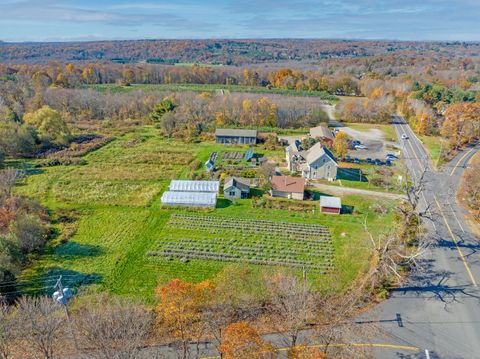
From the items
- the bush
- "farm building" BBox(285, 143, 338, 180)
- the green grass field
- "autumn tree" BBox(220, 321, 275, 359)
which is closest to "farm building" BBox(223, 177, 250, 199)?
"farm building" BBox(285, 143, 338, 180)

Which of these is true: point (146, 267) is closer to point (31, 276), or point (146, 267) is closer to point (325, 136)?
point (31, 276)

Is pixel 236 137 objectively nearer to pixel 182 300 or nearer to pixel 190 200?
pixel 190 200

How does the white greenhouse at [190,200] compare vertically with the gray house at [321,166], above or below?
below

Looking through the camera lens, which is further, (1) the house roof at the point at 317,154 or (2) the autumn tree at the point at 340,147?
(2) the autumn tree at the point at 340,147

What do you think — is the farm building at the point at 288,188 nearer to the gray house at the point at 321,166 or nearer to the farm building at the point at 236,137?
the gray house at the point at 321,166

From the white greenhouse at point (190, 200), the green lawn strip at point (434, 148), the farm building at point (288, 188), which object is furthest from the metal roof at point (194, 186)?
the green lawn strip at point (434, 148)

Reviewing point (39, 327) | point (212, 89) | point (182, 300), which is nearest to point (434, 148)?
point (182, 300)
